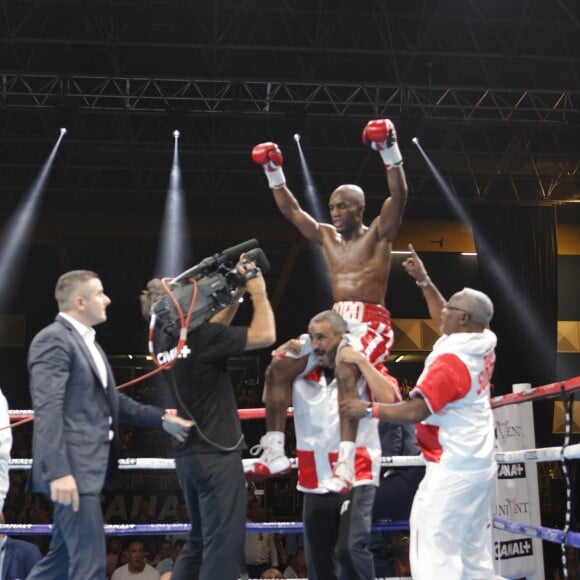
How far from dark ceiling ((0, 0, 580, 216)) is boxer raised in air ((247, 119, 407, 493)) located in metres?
5.70

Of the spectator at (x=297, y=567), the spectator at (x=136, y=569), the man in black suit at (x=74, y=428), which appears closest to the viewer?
the man in black suit at (x=74, y=428)

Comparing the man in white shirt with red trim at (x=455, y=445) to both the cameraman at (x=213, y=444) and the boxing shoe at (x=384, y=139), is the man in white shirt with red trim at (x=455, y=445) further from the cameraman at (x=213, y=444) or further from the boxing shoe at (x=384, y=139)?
the boxing shoe at (x=384, y=139)

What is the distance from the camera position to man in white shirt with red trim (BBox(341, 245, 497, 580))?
288 cm

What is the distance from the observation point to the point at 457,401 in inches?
118

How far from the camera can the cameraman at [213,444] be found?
2.89 m

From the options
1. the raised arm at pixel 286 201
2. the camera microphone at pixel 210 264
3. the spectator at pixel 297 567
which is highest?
the raised arm at pixel 286 201

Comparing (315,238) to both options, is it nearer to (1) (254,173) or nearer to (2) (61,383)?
(2) (61,383)

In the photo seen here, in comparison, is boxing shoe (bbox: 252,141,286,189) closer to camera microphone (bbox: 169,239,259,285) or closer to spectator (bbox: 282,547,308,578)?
camera microphone (bbox: 169,239,259,285)

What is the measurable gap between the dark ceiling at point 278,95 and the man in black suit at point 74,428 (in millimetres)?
6592

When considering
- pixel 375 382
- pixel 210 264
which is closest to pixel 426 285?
pixel 375 382

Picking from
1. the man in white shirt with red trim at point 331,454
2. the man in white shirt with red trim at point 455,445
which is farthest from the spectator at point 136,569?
the man in white shirt with red trim at point 455,445

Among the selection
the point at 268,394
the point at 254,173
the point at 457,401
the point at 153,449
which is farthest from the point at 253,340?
the point at 254,173

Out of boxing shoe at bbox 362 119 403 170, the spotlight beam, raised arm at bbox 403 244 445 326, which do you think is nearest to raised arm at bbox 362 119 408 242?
boxing shoe at bbox 362 119 403 170

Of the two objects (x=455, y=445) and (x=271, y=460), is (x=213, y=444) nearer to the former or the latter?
(x=271, y=460)
